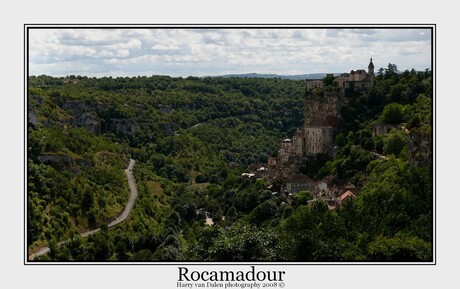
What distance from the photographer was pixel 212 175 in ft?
216

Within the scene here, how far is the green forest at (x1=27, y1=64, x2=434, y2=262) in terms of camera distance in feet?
84.5

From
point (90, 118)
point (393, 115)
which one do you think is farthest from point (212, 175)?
point (393, 115)

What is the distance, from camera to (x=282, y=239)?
25453 mm

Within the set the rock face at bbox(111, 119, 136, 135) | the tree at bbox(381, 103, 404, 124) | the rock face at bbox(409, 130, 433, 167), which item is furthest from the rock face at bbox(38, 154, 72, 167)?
the rock face at bbox(111, 119, 136, 135)

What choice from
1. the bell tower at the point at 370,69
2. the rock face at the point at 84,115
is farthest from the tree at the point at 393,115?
the rock face at the point at 84,115

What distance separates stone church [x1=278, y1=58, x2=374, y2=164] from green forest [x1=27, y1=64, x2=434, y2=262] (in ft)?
2.16

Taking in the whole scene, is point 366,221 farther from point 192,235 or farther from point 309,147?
point 309,147

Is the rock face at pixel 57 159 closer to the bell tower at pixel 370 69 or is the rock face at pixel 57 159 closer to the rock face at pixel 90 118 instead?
the rock face at pixel 90 118

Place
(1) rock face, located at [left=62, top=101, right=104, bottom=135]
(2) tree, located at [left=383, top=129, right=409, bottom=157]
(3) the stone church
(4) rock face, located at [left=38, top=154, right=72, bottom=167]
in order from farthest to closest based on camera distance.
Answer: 1. (1) rock face, located at [left=62, top=101, right=104, bottom=135]
2. (3) the stone church
3. (4) rock face, located at [left=38, top=154, right=72, bottom=167]
4. (2) tree, located at [left=383, top=129, right=409, bottom=157]

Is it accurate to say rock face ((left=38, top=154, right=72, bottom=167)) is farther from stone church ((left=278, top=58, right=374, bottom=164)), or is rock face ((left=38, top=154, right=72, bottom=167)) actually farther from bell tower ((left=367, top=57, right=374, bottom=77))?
bell tower ((left=367, top=57, right=374, bottom=77))

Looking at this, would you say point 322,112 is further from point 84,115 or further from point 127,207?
point 84,115

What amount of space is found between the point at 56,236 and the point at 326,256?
17824 mm

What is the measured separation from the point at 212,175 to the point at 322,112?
15.5m

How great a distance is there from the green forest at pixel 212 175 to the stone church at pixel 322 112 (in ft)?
2.16
